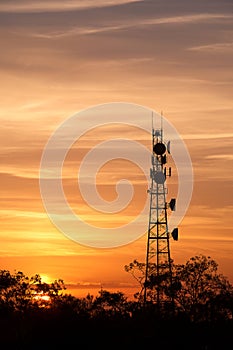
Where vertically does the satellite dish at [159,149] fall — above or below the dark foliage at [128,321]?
above

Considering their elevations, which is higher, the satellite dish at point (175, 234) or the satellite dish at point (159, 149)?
the satellite dish at point (159, 149)

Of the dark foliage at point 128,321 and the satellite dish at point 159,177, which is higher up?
the satellite dish at point 159,177

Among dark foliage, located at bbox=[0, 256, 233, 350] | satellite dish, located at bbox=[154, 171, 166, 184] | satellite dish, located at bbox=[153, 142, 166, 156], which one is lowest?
dark foliage, located at bbox=[0, 256, 233, 350]

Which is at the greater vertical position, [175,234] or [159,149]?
[159,149]

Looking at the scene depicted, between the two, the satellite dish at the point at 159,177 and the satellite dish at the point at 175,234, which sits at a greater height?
the satellite dish at the point at 159,177

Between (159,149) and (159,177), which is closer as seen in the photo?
(159,177)

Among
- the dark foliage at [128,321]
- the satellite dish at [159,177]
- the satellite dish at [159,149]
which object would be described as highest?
the satellite dish at [159,149]

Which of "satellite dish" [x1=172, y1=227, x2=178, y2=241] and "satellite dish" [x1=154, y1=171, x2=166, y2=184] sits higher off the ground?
"satellite dish" [x1=154, y1=171, x2=166, y2=184]

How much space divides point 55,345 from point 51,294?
2141 centimetres

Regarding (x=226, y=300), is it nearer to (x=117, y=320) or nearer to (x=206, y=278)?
(x=206, y=278)

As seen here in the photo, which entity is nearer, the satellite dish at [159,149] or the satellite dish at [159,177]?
the satellite dish at [159,177]

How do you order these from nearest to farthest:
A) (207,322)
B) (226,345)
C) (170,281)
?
(226,345) → (207,322) → (170,281)

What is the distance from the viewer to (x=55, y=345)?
211 feet

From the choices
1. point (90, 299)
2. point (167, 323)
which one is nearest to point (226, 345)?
point (167, 323)
